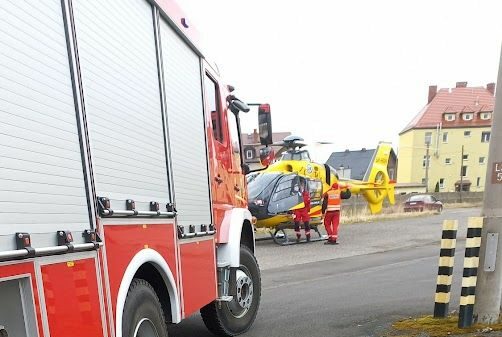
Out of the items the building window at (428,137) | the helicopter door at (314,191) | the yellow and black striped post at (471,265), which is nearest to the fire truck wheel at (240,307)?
the yellow and black striped post at (471,265)

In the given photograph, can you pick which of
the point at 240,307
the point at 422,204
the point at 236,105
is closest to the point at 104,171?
the point at 240,307

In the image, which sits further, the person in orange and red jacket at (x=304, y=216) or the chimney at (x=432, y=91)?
the chimney at (x=432, y=91)

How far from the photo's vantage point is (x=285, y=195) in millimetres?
15664

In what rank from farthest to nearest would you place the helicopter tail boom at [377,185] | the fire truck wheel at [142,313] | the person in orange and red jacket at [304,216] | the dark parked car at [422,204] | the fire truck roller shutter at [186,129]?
the dark parked car at [422,204], the helicopter tail boom at [377,185], the person in orange and red jacket at [304,216], the fire truck roller shutter at [186,129], the fire truck wheel at [142,313]

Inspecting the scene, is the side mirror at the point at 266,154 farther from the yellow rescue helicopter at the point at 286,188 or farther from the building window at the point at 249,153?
the yellow rescue helicopter at the point at 286,188

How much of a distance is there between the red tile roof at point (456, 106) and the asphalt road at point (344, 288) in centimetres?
5920

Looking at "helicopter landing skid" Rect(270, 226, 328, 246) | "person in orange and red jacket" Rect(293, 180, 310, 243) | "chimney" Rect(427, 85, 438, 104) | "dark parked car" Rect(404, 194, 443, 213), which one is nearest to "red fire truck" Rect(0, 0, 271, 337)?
"helicopter landing skid" Rect(270, 226, 328, 246)

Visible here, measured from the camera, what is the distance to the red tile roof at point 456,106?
67.8 metres

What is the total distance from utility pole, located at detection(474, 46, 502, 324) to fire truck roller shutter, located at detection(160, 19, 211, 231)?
301cm

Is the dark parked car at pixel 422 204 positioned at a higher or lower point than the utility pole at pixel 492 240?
lower

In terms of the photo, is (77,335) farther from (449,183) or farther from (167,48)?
(449,183)

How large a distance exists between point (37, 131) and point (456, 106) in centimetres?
7456

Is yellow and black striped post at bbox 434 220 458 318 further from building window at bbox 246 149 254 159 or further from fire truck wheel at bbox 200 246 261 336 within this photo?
building window at bbox 246 149 254 159

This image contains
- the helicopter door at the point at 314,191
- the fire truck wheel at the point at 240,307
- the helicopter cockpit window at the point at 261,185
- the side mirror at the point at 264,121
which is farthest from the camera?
the helicopter door at the point at 314,191
